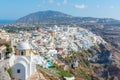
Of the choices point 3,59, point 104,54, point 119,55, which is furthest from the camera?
point 119,55

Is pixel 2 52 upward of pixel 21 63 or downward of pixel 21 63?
upward

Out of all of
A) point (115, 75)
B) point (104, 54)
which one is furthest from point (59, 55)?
point (104, 54)

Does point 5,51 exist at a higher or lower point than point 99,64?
higher

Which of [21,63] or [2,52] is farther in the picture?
[2,52]

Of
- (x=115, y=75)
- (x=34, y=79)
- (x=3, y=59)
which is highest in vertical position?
(x=3, y=59)

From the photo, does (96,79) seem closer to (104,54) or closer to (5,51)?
(104,54)

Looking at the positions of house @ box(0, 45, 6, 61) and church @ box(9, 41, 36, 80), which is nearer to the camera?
church @ box(9, 41, 36, 80)

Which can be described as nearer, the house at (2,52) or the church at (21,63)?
the church at (21,63)

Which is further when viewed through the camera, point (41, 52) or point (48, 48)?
point (48, 48)
